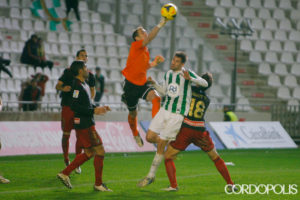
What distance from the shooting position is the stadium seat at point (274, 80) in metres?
25.8

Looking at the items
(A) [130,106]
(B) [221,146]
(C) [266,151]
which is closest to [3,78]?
(B) [221,146]

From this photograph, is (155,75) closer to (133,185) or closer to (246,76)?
(246,76)

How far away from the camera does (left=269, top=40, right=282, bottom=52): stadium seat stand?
2667 cm

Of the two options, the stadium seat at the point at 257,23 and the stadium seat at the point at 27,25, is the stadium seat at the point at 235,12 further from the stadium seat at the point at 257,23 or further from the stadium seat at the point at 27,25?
the stadium seat at the point at 27,25

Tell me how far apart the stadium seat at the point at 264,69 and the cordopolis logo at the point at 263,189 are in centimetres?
1548

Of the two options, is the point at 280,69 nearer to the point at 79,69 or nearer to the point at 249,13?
the point at 249,13

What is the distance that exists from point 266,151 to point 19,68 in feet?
27.0

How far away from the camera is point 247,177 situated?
11930 millimetres

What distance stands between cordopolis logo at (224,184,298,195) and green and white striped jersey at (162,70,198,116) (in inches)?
53.9

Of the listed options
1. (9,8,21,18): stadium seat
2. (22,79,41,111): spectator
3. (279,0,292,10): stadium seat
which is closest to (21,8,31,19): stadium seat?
(9,8,21,18): stadium seat

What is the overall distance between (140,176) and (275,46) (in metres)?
16.1

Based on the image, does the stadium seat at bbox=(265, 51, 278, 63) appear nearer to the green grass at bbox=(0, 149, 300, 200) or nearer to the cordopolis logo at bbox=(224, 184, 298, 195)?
the green grass at bbox=(0, 149, 300, 200)

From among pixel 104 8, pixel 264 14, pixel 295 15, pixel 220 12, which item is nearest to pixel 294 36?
pixel 295 15

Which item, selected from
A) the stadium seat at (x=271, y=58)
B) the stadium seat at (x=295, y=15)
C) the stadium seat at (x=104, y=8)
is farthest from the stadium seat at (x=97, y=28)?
the stadium seat at (x=295, y=15)
